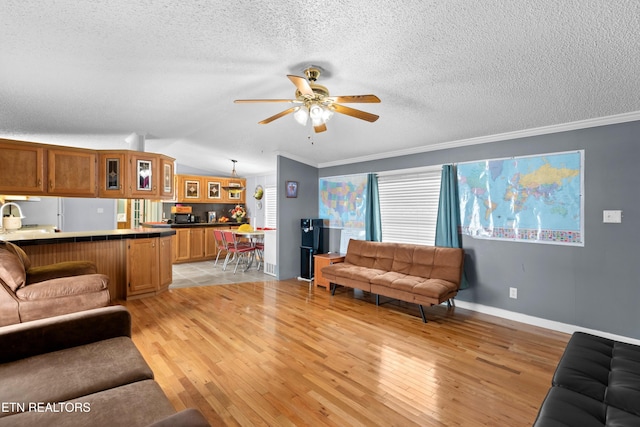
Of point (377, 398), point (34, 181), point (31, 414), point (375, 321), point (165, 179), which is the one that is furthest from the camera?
point (165, 179)

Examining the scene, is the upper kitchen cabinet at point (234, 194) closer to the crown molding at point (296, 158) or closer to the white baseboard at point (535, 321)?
the crown molding at point (296, 158)

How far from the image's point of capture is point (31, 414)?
1161mm

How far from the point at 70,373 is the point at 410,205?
4.35 metres

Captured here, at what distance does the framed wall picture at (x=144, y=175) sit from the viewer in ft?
15.2

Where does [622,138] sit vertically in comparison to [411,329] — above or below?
above

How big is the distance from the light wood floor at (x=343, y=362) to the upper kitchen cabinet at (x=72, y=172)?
1.89 meters

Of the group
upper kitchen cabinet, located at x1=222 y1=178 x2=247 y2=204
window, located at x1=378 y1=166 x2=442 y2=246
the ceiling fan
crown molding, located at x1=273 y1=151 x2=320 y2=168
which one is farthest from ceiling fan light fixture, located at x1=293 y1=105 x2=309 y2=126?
upper kitchen cabinet, located at x1=222 y1=178 x2=247 y2=204

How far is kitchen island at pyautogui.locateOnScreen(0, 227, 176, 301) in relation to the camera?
3.91m

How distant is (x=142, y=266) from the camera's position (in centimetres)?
443

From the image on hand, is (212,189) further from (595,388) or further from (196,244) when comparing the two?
(595,388)

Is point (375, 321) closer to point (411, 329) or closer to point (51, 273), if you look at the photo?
point (411, 329)

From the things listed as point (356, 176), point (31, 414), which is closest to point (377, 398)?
point (31, 414)

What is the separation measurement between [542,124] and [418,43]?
2.18 m

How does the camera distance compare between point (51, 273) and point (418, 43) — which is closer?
point (418, 43)
